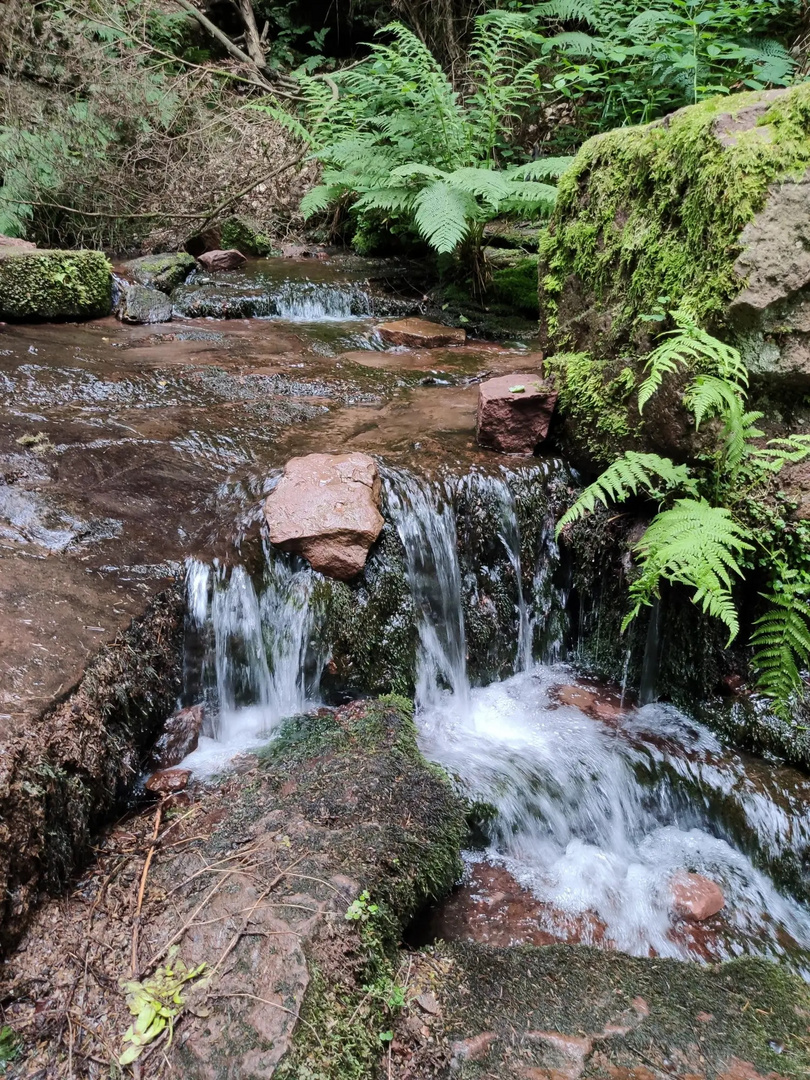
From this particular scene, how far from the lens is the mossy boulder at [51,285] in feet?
19.0

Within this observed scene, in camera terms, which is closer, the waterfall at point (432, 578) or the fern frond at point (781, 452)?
the fern frond at point (781, 452)

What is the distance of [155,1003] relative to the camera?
1585mm

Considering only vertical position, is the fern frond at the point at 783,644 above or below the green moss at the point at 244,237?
below

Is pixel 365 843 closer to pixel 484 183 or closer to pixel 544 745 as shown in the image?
pixel 544 745

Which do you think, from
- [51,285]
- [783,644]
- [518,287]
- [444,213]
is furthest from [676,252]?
[51,285]

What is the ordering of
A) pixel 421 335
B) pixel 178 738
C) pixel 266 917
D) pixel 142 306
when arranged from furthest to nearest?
pixel 142 306
pixel 421 335
pixel 178 738
pixel 266 917

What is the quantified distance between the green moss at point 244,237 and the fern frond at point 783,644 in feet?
28.2

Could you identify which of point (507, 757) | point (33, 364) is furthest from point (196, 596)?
point (33, 364)

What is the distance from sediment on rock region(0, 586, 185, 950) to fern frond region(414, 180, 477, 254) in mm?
4287

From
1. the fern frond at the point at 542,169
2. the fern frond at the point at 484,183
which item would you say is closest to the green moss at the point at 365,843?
the fern frond at the point at 484,183

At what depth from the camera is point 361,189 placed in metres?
6.88

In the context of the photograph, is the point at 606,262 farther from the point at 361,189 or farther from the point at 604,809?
the point at 361,189

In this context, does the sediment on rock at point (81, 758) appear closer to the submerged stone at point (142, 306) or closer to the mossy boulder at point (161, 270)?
the submerged stone at point (142, 306)

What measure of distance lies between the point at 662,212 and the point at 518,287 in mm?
3959
